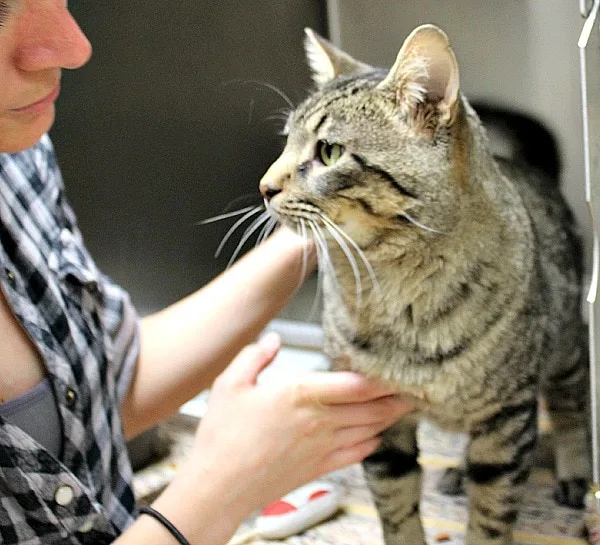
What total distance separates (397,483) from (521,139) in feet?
1.83

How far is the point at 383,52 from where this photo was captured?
1219 mm

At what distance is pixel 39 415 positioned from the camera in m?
0.84

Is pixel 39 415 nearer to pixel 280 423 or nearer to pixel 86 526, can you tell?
pixel 86 526

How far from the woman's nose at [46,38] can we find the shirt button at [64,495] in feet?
1.33

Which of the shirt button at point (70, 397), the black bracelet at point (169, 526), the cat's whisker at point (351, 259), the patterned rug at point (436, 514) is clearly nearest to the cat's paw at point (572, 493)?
the patterned rug at point (436, 514)

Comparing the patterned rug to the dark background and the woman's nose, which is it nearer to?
the dark background

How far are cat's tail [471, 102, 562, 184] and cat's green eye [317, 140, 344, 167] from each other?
445 mm

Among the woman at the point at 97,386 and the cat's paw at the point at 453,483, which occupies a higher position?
the woman at the point at 97,386

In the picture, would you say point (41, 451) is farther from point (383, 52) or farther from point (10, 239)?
point (383, 52)

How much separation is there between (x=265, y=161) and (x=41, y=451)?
0.63 metres

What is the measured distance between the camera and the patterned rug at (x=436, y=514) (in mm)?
1086

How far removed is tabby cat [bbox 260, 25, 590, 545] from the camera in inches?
32.2

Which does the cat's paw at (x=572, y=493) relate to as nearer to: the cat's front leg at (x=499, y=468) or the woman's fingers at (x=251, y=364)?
the cat's front leg at (x=499, y=468)

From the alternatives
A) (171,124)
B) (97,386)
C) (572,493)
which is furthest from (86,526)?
(171,124)
